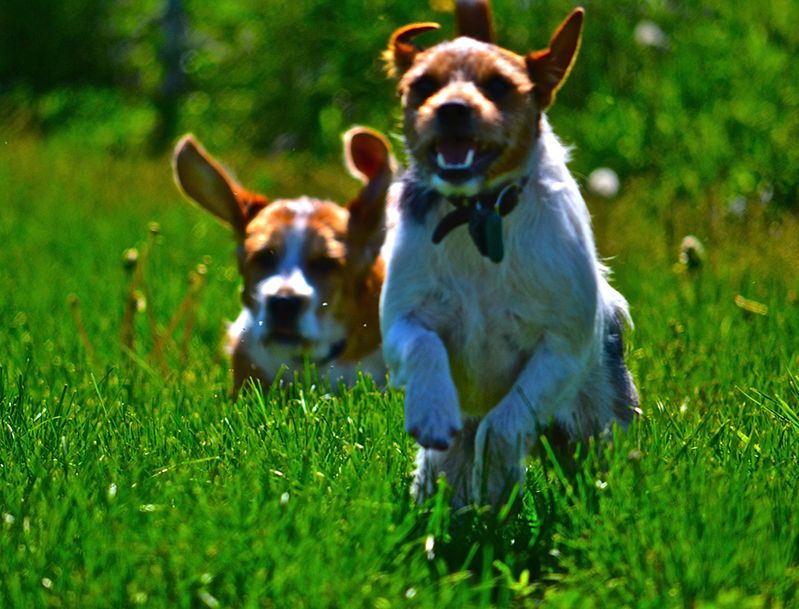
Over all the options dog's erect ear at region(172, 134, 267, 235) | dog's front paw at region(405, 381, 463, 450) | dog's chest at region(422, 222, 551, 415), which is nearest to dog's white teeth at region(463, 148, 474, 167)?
dog's chest at region(422, 222, 551, 415)

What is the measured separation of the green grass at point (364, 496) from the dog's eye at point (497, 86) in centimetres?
103

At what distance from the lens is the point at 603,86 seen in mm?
10945

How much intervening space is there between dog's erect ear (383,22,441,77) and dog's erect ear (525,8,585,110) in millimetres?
339

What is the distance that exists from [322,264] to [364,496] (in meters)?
2.00

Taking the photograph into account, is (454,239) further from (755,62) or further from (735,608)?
(755,62)

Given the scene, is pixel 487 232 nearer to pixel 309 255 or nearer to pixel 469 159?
pixel 469 159

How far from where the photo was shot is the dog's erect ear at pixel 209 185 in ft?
19.5

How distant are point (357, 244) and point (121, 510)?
93.6 inches

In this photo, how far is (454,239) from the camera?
4168 mm

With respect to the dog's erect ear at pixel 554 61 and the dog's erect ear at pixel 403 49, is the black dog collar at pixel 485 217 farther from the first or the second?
the dog's erect ear at pixel 403 49

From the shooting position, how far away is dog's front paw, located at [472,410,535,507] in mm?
3949

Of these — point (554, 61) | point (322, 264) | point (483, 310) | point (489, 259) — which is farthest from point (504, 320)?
point (322, 264)

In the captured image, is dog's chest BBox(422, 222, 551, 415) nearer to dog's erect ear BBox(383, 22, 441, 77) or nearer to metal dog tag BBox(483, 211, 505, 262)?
metal dog tag BBox(483, 211, 505, 262)

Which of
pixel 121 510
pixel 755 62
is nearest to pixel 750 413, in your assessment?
pixel 121 510
